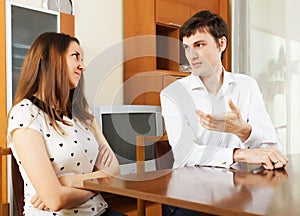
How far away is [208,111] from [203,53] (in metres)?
0.25

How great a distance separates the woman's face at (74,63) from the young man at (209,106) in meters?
0.37

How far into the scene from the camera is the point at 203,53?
1744mm

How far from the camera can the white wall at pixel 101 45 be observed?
2.84 m

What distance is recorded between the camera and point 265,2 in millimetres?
3768

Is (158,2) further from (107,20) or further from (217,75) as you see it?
(217,75)

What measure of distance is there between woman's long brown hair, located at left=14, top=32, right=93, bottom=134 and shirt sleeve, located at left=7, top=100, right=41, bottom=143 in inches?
2.2

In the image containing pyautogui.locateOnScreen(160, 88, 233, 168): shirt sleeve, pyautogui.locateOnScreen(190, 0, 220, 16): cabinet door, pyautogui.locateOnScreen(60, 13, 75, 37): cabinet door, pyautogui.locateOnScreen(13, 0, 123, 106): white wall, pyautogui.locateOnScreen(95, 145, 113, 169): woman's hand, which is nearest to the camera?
pyautogui.locateOnScreen(160, 88, 233, 168): shirt sleeve

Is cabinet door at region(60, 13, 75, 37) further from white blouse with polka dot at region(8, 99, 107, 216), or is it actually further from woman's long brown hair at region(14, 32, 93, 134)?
white blouse with polka dot at region(8, 99, 107, 216)

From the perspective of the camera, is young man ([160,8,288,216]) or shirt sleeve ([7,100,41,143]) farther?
young man ([160,8,288,216])

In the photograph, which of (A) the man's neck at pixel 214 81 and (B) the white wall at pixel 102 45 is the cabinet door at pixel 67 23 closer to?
(B) the white wall at pixel 102 45

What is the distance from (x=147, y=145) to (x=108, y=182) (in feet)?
2.20

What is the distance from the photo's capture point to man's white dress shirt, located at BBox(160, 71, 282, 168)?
151 cm

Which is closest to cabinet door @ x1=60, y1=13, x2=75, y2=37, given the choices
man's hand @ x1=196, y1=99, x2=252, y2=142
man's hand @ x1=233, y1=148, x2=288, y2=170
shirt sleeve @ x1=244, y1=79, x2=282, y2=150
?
shirt sleeve @ x1=244, y1=79, x2=282, y2=150

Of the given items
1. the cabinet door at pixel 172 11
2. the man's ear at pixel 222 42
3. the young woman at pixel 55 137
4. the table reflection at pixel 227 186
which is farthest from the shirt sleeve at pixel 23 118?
the cabinet door at pixel 172 11
